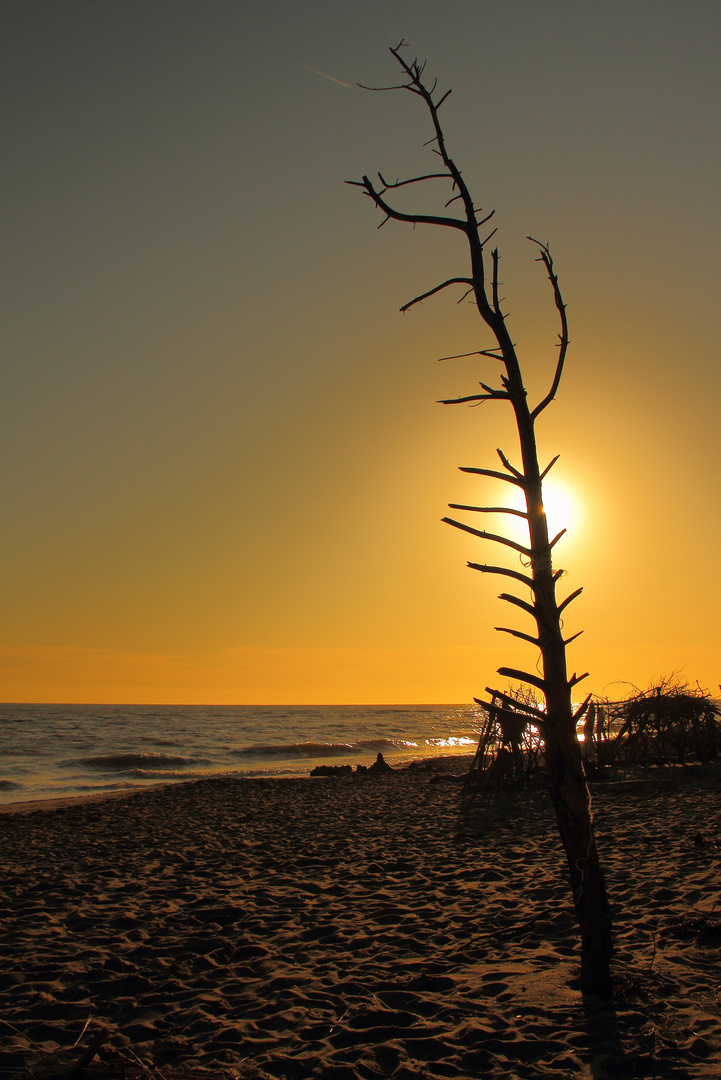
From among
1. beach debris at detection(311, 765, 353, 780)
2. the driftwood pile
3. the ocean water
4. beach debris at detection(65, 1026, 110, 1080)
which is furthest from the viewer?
the ocean water

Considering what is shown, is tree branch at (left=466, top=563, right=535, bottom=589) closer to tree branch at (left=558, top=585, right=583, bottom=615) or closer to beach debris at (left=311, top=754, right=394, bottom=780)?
tree branch at (left=558, top=585, right=583, bottom=615)

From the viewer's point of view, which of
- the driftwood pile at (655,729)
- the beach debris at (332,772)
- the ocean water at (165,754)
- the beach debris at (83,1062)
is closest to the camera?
the beach debris at (83,1062)

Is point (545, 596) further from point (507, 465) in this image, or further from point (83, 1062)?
point (83, 1062)

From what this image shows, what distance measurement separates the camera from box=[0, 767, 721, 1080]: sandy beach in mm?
3693

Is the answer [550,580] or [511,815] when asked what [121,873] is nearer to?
[511,815]

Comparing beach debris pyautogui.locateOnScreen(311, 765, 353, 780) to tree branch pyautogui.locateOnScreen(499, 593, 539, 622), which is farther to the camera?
beach debris pyautogui.locateOnScreen(311, 765, 353, 780)

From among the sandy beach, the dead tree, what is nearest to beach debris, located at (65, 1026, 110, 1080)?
the sandy beach

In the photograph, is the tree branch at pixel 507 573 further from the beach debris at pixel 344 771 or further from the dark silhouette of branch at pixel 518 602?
the beach debris at pixel 344 771

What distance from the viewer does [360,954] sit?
5.32 m

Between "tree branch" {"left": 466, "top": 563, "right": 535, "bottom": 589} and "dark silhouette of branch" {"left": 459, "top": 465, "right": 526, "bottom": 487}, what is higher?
"dark silhouette of branch" {"left": 459, "top": 465, "right": 526, "bottom": 487}

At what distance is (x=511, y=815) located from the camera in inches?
447

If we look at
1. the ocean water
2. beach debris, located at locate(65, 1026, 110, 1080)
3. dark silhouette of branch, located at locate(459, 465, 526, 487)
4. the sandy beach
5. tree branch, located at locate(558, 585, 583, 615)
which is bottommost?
the ocean water

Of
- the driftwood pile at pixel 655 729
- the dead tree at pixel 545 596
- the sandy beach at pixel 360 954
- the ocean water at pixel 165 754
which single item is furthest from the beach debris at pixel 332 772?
the dead tree at pixel 545 596

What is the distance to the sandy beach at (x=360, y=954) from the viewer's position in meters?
3.69
